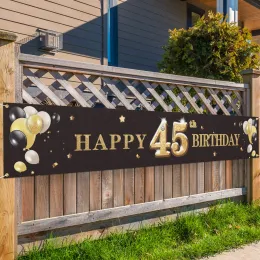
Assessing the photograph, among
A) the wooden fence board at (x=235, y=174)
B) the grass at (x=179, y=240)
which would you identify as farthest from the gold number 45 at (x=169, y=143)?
the wooden fence board at (x=235, y=174)

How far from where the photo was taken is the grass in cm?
341

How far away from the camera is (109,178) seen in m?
3.89

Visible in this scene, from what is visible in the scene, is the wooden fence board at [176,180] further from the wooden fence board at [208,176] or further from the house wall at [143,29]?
the house wall at [143,29]

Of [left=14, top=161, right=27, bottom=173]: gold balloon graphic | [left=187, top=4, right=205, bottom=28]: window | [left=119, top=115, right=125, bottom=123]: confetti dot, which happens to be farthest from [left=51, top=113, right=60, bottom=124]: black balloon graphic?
[left=187, top=4, right=205, bottom=28]: window

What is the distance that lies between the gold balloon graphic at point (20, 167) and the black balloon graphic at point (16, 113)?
0.36 m

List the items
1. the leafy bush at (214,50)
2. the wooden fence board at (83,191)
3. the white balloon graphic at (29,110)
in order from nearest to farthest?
the white balloon graphic at (29,110)
the wooden fence board at (83,191)
the leafy bush at (214,50)

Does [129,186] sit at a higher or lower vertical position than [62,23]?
lower

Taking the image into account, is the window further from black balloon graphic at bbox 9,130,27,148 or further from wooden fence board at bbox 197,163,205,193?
black balloon graphic at bbox 9,130,27,148

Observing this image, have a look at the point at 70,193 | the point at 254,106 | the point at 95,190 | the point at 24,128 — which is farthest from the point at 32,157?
the point at 254,106

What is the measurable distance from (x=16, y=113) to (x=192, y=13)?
30.6ft

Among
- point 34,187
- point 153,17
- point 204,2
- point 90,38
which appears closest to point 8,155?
point 34,187

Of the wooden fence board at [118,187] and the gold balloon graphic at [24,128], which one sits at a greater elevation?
the gold balloon graphic at [24,128]

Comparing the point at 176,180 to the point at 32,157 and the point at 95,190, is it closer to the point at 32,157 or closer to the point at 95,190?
the point at 95,190

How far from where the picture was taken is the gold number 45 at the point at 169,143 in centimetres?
420
